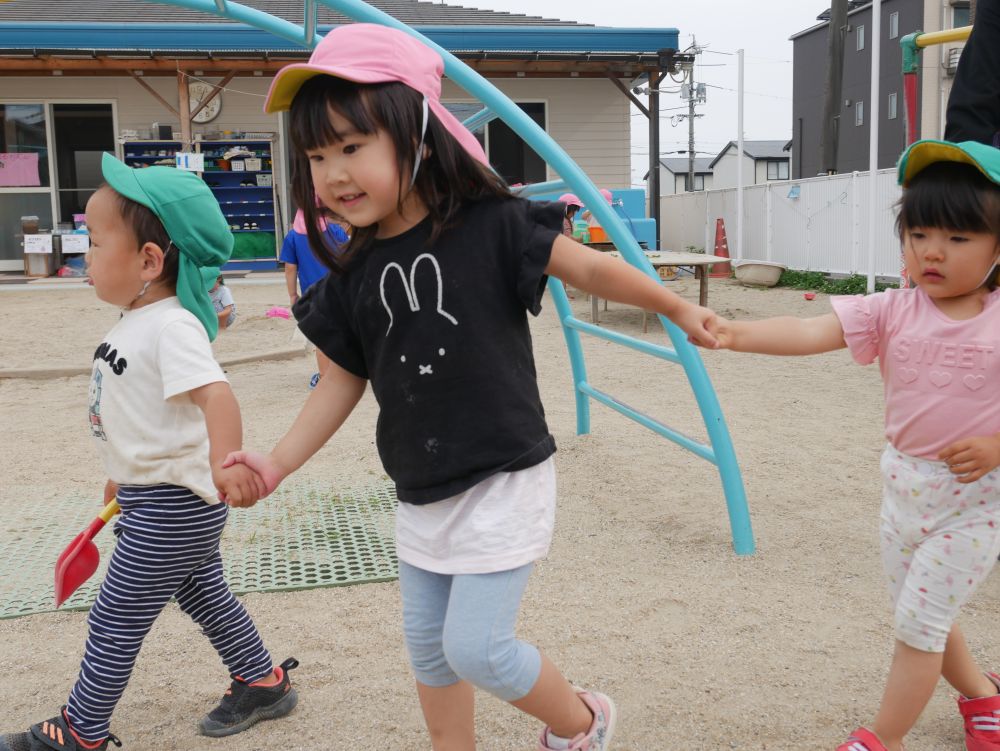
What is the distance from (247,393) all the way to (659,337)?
3.60 meters

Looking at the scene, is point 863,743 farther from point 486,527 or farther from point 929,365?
point 486,527

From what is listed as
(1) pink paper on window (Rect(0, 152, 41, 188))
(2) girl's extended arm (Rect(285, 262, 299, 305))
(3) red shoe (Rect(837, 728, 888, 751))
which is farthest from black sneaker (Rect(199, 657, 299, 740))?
(1) pink paper on window (Rect(0, 152, 41, 188))

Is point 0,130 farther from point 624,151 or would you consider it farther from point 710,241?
point 710,241

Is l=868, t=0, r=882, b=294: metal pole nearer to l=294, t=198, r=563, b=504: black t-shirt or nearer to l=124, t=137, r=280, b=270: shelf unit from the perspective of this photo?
l=124, t=137, r=280, b=270: shelf unit

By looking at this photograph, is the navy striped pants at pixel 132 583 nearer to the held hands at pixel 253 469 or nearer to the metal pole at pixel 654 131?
the held hands at pixel 253 469

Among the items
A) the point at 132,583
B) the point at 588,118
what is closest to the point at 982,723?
the point at 132,583

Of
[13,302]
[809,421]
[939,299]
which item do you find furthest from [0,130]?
[939,299]

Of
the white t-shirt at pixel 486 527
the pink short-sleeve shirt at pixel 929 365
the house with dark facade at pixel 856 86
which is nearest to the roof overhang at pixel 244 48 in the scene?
the pink short-sleeve shirt at pixel 929 365

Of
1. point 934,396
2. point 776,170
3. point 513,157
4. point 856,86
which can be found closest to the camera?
point 934,396

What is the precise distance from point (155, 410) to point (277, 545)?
57.3 inches

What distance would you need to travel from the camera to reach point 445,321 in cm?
155

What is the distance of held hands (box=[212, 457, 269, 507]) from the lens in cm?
163

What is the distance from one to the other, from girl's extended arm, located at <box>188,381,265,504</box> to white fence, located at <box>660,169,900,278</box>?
8.67m

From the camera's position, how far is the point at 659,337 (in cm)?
800
